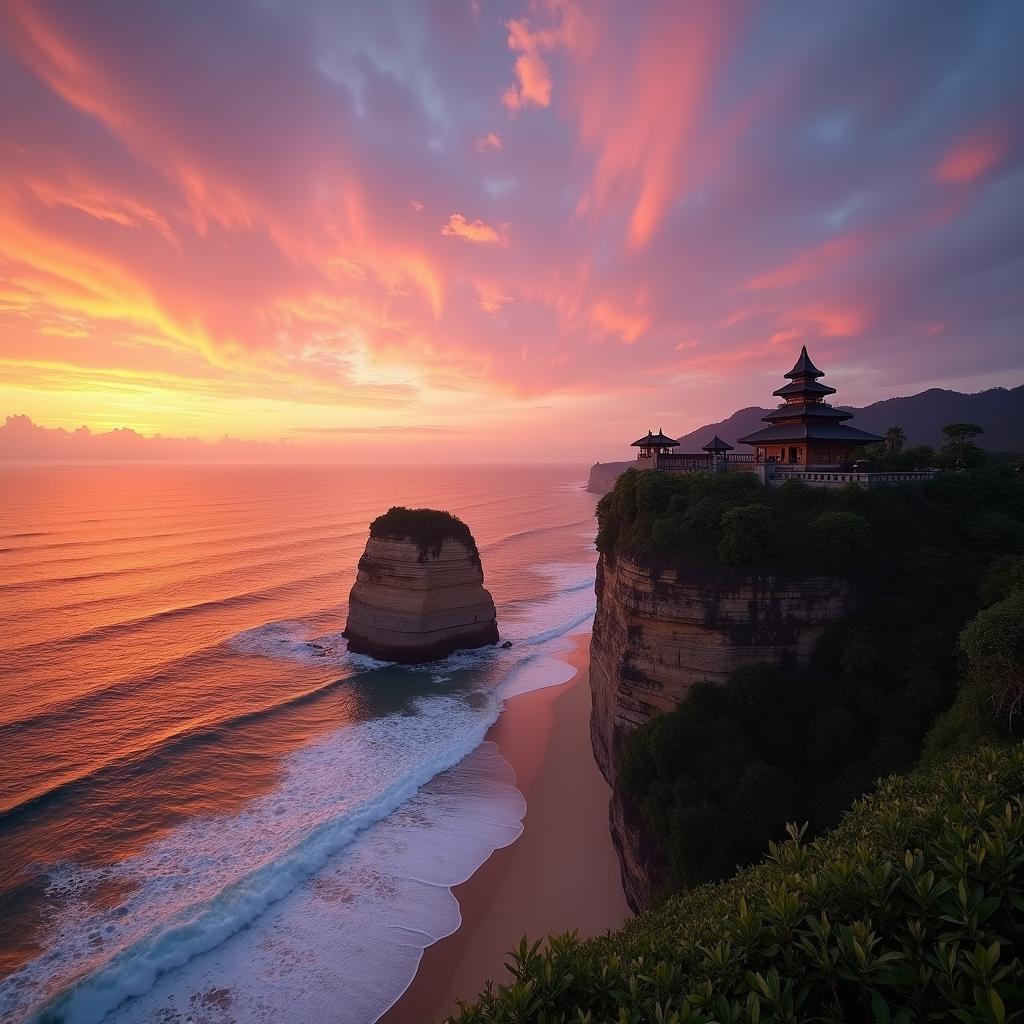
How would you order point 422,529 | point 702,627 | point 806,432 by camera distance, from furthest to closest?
point 422,529, point 806,432, point 702,627

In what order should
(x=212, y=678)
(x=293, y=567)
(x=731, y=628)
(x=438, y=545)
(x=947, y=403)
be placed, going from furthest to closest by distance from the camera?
1. (x=947, y=403)
2. (x=293, y=567)
3. (x=438, y=545)
4. (x=212, y=678)
5. (x=731, y=628)

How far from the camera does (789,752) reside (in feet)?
61.1

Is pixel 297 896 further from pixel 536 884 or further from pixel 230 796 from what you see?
pixel 536 884

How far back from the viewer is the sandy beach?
16.6m

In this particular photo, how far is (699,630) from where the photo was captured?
2114 cm

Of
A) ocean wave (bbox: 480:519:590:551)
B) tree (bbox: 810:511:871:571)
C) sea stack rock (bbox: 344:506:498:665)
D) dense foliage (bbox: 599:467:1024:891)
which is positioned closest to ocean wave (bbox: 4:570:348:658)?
sea stack rock (bbox: 344:506:498:665)

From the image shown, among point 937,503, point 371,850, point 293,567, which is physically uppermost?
point 937,503

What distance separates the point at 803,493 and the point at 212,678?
124ft

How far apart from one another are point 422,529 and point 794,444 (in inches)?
1007

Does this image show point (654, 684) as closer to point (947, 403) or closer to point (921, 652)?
point (921, 652)

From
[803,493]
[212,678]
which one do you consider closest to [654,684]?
[803,493]

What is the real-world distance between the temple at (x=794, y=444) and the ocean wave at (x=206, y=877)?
19774mm

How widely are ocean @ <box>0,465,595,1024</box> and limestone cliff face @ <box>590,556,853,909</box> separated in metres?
7.52

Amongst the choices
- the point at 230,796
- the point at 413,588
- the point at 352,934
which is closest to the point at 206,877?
the point at 230,796
